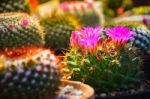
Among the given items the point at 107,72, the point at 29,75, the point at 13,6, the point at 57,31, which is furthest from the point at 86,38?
the point at 13,6

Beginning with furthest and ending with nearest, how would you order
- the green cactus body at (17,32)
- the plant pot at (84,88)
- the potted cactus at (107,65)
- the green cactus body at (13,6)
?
the green cactus body at (13,6), the green cactus body at (17,32), the potted cactus at (107,65), the plant pot at (84,88)

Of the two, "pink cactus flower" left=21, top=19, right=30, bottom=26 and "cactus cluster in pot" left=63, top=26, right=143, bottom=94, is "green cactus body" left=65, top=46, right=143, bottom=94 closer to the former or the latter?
A: "cactus cluster in pot" left=63, top=26, right=143, bottom=94

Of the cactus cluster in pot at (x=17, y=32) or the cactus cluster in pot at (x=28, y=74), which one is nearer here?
the cactus cluster in pot at (x=28, y=74)

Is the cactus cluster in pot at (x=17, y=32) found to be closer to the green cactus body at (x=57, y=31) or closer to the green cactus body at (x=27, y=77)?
the green cactus body at (x=57, y=31)

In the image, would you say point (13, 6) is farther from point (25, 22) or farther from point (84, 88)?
point (84, 88)

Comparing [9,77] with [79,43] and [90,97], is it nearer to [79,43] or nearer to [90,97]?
[90,97]

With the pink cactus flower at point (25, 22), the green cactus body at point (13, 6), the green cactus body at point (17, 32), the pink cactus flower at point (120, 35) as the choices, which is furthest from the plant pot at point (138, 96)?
the green cactus body at point (13, 6)

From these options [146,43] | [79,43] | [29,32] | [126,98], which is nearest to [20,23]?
[29,32]

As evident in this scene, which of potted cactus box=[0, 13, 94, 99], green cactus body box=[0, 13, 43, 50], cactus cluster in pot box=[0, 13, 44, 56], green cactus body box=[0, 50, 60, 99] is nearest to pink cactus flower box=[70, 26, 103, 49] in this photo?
potted cactus box=[0, 13, 94, 99]
